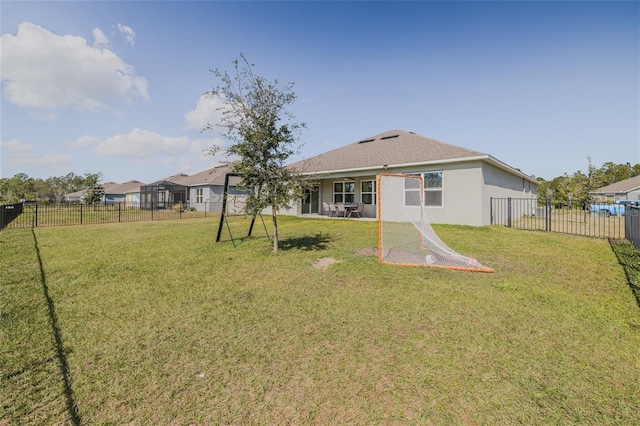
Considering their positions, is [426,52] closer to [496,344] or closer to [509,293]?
[509,293]

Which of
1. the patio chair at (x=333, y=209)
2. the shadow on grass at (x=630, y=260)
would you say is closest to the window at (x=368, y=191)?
the patio chair at (x=333, y=209)

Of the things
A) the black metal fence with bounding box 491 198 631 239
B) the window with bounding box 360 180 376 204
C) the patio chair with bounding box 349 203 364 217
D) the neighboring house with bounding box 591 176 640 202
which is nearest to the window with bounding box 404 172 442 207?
the black metal fence with bounding box 491 198 631 239

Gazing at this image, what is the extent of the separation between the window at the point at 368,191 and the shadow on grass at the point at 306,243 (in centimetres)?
695

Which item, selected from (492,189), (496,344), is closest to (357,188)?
(492,189)

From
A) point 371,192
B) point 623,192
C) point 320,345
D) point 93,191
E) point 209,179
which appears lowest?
point 320,345

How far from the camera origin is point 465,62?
12883 mm

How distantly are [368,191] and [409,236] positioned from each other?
6.41 meters

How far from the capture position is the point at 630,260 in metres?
6.22

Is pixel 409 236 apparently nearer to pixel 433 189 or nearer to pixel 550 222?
pixel 433 189

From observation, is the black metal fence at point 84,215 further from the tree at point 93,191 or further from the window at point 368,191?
the window at point 368,191

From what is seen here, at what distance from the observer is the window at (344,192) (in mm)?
17062

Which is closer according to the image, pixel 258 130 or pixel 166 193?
pixel 258 130

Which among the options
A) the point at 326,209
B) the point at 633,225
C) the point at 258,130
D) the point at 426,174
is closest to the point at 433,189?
the point at 426,174

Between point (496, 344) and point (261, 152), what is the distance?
20.1ft
